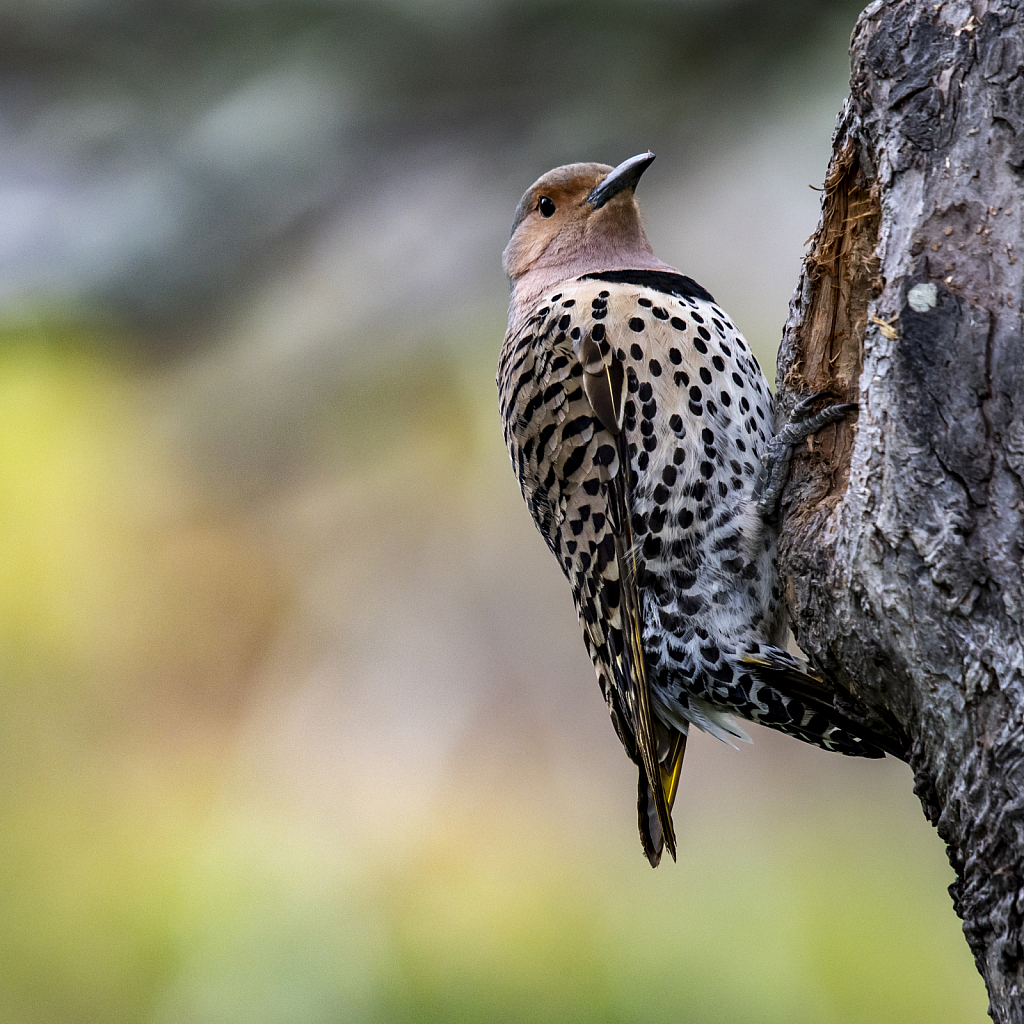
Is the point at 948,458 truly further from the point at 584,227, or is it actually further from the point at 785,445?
the point at 584,227

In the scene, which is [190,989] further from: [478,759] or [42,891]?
[478,759]

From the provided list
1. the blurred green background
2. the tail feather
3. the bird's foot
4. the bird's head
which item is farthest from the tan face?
the tail feather

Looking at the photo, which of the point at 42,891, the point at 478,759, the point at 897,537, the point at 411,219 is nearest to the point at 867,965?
the point at 478,759

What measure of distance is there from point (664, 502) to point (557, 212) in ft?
3.56

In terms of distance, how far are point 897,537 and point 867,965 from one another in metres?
2.53

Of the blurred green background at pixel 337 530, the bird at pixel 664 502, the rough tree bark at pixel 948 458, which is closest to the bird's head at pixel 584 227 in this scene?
the bird at pixel 664 502

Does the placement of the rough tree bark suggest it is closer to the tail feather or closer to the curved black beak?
the tail feather

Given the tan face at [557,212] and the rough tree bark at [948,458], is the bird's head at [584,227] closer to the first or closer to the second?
the tan face at [557,212]

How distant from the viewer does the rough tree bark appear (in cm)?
149

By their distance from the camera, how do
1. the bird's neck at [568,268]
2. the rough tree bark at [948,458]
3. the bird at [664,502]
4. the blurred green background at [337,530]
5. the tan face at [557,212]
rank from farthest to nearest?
the blurred green background at [337,530] → the tan face at [557,212] → the bird's neck at [568,268] → the bird at [664,502] → the rough tree bark at [948,458]

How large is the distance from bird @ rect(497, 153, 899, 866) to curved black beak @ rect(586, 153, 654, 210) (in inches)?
11.9

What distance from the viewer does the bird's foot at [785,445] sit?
2.03 meters

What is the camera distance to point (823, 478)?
6.72 ft

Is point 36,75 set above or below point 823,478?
above
